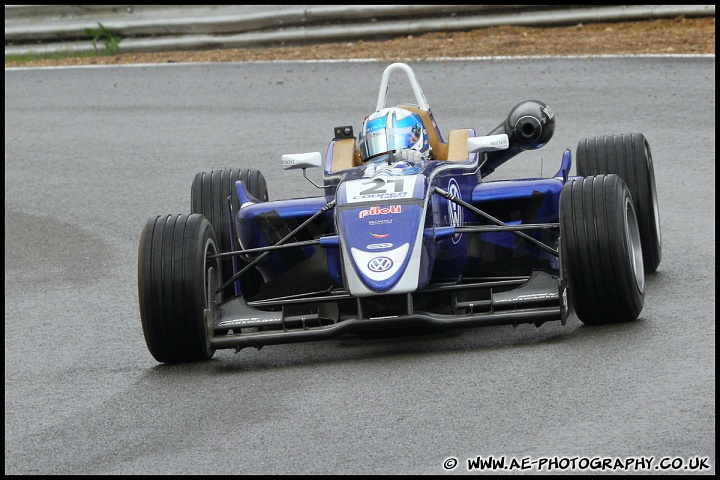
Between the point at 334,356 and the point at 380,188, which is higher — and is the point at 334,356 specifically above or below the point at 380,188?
below

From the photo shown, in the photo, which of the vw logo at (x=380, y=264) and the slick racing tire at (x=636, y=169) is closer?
the vw logo at (x=380, y=264)

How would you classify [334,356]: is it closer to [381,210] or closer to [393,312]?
[393,312]

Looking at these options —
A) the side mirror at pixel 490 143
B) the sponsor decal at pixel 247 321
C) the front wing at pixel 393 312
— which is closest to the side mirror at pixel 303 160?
the side mirror at pixel 490 143

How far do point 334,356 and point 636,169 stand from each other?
9.03ft

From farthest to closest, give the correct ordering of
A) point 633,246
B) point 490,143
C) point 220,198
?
1. point 220,198
2. point 490,143
3. point 633,246

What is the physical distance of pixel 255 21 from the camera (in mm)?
18531

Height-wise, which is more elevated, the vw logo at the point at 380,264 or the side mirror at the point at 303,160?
the side mirror at the point at 303,160

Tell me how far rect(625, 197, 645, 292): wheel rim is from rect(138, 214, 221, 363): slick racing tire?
7.30 feet

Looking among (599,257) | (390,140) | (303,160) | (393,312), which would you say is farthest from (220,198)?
(599,257)

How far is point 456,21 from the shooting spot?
18031mm

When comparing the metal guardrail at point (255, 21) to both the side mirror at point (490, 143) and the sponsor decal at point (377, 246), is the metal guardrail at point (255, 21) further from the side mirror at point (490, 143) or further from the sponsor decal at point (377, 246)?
the sponsor decal at point (377, 246)

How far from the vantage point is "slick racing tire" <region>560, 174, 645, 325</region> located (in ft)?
23.7

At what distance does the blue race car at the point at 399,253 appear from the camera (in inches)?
286

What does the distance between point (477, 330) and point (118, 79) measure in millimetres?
11070
